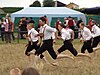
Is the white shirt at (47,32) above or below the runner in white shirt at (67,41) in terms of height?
above

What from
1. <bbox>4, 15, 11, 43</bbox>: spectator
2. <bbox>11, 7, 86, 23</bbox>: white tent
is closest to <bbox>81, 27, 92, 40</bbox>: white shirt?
<bbox>4, 15, 11, 43</bbox>: spectator

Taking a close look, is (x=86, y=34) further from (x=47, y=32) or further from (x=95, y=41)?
(x=95, y=41)

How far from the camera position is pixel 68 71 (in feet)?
40.8

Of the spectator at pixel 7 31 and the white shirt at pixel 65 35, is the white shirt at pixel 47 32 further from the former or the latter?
the spectator at pixel 7 31

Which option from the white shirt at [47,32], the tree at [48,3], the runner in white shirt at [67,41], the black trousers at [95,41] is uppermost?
the white shirt at [47,32]

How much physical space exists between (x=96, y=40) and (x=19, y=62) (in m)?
4.08

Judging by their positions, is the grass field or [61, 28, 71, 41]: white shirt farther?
[61, 28, 71, 41]: white shirt

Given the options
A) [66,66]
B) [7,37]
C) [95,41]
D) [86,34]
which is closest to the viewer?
[66,66]

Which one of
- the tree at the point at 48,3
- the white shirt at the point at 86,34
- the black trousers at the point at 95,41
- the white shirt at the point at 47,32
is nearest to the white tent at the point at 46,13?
the black trousers at the point at 95,41

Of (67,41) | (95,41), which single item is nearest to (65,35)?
(67,41)

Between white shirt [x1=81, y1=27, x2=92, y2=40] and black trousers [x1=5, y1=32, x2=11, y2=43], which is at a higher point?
white shirt [x1=81, y1=27, x2=92, y2=40]

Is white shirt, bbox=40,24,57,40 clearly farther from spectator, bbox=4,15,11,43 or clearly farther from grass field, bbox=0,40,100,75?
spectator, bbox=4,15,11,43

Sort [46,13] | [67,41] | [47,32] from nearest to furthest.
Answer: [47,32] → [67,41] → [46,13]

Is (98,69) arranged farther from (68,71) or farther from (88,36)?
(88,36)
